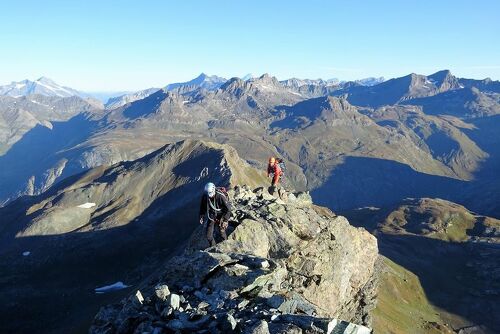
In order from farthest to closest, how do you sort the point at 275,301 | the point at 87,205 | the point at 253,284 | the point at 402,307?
the point at 87,205 → the point at 402,307 → the point at 253,284 → the point at 275,301

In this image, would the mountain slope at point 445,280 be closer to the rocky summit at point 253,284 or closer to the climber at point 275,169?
the climber at point 275,169

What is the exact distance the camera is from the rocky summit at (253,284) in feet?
61.4

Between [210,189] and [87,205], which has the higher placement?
[210,189]

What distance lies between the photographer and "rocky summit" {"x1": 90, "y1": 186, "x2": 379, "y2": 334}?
1870cm

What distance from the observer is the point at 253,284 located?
22750 mm

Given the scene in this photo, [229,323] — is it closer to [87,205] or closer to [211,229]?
[211,229]

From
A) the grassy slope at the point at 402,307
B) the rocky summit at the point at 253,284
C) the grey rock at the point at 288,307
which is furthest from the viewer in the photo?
the grassy slope at the point at 402,307

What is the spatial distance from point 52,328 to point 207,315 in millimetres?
59183

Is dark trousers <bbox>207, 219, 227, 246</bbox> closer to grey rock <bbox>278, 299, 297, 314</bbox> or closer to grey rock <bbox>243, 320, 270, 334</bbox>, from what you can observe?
grey rock <bbox>278, 299, 297, 314</bbox>

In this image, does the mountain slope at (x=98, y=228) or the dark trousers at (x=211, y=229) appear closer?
the dark trousers at (x=211, y=229)

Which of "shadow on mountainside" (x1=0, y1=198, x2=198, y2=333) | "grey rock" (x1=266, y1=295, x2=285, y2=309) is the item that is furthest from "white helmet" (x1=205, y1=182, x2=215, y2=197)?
"shadow on mountainside" (x1=0, y1=198, x2=198, y2=333)

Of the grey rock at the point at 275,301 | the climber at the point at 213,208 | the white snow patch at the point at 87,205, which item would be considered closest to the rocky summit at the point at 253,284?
the grey rock at the point at 275,301

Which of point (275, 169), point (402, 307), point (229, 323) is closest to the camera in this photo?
point (229, 323)

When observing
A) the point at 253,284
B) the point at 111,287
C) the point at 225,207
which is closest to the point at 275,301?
the point at 253,284
